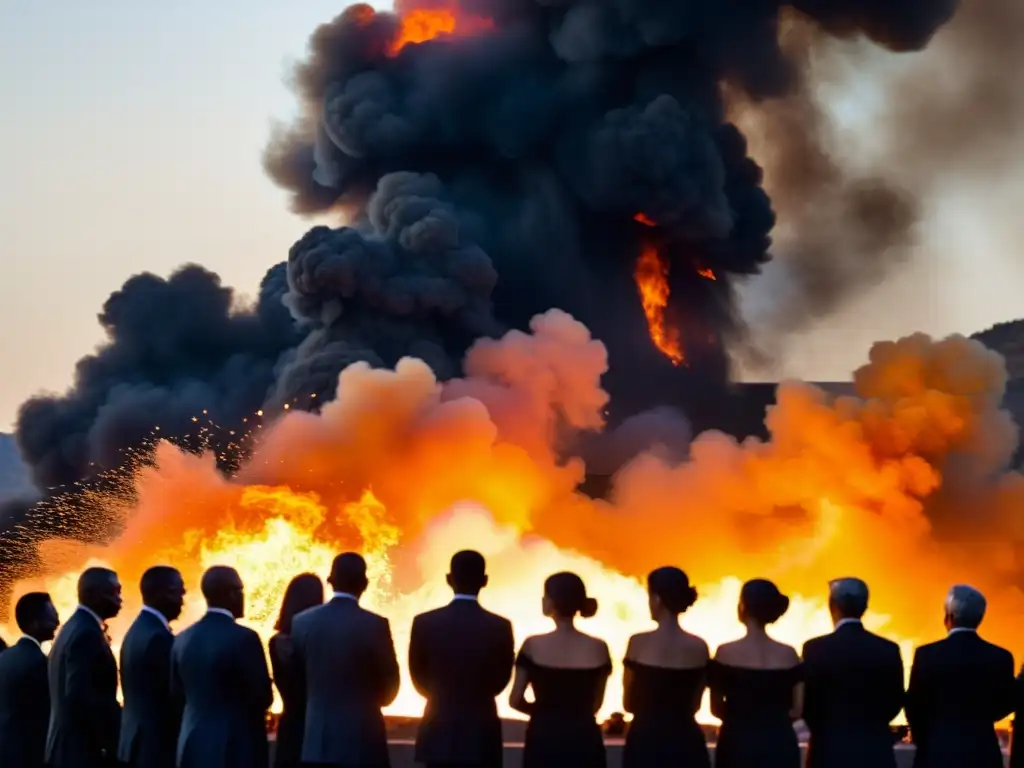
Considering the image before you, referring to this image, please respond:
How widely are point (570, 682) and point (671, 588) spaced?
1.01 m

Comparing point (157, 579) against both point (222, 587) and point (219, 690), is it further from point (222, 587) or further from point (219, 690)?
point (219, 690)

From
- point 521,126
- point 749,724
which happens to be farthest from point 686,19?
point 749,724

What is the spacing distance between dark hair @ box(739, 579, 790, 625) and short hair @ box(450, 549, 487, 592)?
197 centimetres

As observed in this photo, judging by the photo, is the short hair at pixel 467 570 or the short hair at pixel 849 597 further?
the short hair at pixel 849 597

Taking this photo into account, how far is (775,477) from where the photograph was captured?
35094mm

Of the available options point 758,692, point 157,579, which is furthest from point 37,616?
point 758,692

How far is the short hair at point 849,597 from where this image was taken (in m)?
12.1

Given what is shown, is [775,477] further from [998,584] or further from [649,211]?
[649,211]

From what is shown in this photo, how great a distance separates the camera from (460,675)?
475 inches

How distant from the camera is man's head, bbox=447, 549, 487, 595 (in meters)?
11.9

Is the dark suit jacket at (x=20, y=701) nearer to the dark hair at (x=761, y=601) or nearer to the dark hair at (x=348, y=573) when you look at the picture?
the dark hair at (x=348, y=573)

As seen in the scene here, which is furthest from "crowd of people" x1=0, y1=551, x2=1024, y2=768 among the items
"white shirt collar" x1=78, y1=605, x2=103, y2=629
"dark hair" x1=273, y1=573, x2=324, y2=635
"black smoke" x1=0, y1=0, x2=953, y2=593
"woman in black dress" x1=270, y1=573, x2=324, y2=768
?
"black smoke" x1=0, y1=0, x2=953, y2=593

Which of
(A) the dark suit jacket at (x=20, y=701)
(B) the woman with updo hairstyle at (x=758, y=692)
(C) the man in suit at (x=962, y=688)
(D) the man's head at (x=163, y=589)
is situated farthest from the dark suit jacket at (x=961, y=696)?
(A) the dark suit jacket at (x=20, y=701)

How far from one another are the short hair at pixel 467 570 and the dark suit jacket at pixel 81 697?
2840 millimetres
